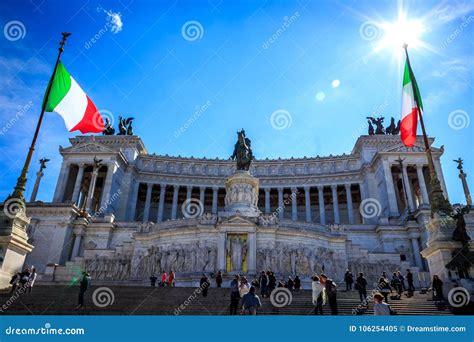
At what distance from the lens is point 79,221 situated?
41875 millimetres

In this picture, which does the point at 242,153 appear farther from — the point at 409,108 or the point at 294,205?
the point at 294,205

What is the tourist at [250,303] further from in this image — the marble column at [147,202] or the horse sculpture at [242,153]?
the marble column at [147,202]

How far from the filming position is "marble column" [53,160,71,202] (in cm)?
5620

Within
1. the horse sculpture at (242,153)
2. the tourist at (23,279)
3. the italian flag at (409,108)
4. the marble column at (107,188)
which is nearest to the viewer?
the tourist at (23,279)

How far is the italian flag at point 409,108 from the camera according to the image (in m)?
20.2

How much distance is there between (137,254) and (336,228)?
17.0 meters

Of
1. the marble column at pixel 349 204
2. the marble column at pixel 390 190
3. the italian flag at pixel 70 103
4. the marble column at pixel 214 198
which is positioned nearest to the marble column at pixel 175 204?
the marble column at pixel 214 198

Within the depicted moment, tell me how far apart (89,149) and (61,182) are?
263 inches

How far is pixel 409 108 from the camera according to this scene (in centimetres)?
2069

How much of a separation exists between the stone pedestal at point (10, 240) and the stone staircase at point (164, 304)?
924mm

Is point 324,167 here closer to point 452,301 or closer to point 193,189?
point 193,189

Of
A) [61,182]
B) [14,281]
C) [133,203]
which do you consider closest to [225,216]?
[14,281]

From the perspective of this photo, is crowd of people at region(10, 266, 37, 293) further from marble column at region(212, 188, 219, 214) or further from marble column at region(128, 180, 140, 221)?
marble column at region(212, 188, 219, 214)

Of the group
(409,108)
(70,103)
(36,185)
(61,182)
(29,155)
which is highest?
(61,182)
